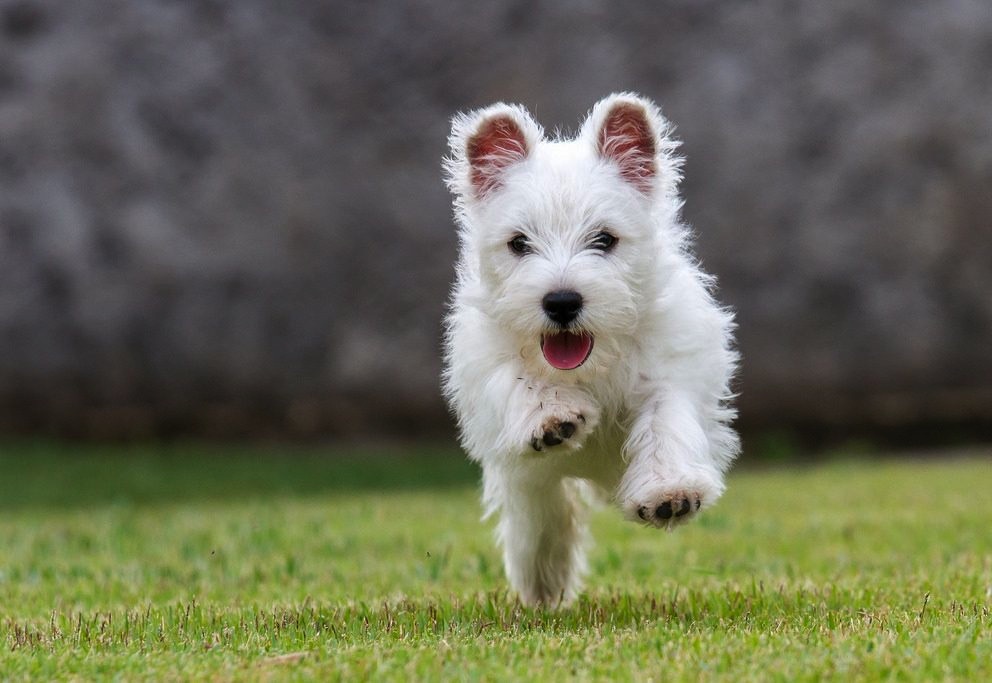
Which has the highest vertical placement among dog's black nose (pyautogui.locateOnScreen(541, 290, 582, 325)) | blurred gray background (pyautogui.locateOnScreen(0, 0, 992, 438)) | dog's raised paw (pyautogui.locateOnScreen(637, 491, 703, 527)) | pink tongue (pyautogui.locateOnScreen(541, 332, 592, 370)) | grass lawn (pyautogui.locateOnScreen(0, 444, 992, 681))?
blurred gray background (pyautogui.locateOnScreen(0, 0, 992, 438))

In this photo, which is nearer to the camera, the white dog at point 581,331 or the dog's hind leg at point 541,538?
the white dog at point 581,331

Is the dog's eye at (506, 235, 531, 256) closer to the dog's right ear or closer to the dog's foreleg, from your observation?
the dog's right ear

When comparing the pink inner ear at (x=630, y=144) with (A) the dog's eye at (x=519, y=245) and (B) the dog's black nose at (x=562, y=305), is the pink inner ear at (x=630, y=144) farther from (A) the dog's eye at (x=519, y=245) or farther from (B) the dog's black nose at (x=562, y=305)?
(B) the dog's black nose at (x=562, y=305)

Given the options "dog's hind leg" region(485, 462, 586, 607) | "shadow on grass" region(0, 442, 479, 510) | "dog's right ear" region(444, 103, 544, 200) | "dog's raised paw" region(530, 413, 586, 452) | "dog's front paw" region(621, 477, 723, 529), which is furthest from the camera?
"shadow on grass" region(0, 442, 479, 510)

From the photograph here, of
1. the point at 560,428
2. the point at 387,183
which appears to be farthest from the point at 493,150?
the point at 387,183

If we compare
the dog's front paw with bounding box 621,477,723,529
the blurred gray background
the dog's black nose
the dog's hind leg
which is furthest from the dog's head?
the blurred gray background

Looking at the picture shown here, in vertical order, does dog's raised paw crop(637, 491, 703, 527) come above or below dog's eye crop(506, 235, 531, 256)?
below

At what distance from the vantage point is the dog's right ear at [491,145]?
5.21m

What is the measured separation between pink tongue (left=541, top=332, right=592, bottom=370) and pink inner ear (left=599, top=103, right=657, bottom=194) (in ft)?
2.40

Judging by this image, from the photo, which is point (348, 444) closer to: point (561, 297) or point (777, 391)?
point (777, 391)

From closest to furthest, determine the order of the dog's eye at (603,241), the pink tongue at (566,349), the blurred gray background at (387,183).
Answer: the pink tongue at (566,349)
the dog's eye at (603,241)
the blurred gray background at (387,183)

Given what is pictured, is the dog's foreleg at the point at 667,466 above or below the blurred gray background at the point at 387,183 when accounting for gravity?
below

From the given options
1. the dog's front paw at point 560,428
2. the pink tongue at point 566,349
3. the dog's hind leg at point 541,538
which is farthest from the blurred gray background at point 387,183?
the dog's front paw at point 560,428

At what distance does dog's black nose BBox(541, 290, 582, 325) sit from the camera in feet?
15.7
